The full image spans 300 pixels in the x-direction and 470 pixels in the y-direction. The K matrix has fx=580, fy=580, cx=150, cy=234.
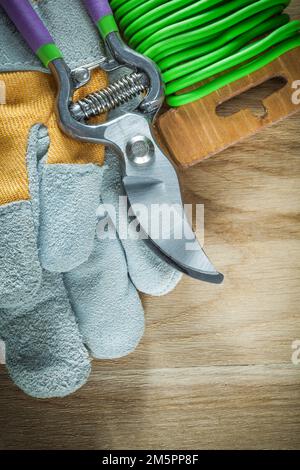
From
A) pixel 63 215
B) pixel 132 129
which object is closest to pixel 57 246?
pixel 63 215

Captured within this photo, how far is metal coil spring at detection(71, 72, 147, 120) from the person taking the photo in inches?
21.5

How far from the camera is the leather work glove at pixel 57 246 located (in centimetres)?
54

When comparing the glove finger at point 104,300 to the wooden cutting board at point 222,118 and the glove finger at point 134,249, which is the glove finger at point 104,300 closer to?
the glove finger at point 134,249

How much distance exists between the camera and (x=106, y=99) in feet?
1.79

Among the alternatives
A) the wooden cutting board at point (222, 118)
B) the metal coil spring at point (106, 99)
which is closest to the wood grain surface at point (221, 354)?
the wooden cutting board at point (222, 118)

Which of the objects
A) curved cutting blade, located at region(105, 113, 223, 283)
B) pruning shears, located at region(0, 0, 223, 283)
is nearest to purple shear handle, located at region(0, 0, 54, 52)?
pruning shears, located at region(0, 0, 223, 283)

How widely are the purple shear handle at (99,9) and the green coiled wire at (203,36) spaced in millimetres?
32

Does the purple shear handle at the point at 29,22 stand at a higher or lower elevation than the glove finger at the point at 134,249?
higher

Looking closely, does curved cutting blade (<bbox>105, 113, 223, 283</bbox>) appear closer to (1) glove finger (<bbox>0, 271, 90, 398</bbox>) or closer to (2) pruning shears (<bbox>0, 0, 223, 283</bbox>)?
(2) pruning shears (<bbox>0, 0, 223, 283</bbox>)

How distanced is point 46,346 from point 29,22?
313 mm

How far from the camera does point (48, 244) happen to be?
542mm

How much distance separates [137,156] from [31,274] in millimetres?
148

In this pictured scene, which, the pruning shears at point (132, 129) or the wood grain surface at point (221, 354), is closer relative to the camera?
the pruning shears at point (132, 129)

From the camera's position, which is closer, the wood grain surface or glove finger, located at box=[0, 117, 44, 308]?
glove finger, located at box=[0, 117, 44, 308]
